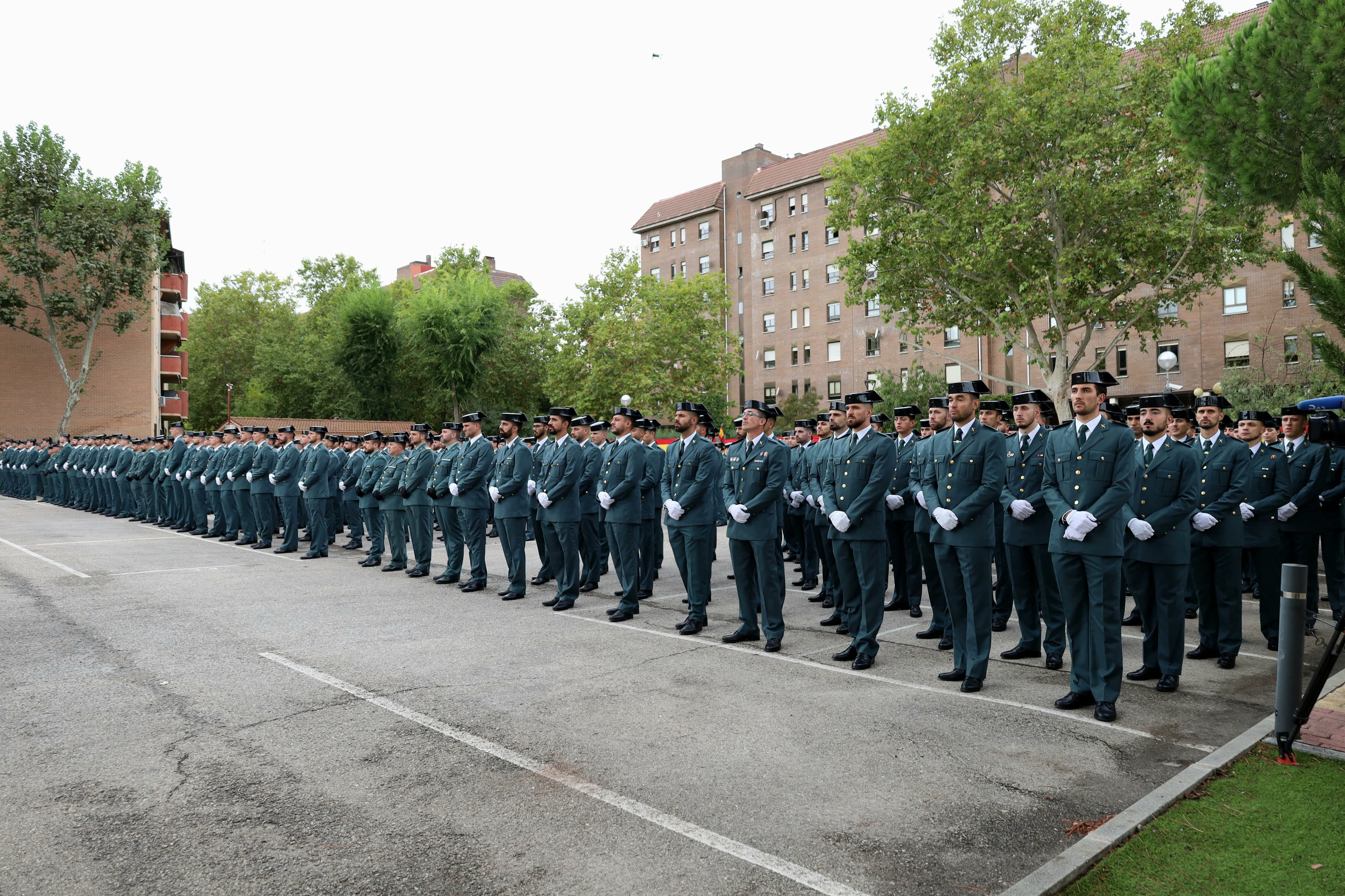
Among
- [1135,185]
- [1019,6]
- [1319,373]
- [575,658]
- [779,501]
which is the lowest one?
[575,658]

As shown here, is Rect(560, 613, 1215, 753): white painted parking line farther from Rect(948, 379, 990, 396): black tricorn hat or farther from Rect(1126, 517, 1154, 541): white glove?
Rect(948, 379, 990, 396): black tricorn hat

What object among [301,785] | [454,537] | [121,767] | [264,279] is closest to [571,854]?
[301,785]

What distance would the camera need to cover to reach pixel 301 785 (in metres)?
4.48

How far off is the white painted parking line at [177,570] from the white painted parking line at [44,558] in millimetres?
417

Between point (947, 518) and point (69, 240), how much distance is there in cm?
4252

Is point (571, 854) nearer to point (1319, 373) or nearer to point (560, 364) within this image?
point (1319, 373)

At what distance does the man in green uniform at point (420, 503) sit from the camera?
485 inches

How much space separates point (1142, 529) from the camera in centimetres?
642

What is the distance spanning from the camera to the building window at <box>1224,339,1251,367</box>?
39.4 m

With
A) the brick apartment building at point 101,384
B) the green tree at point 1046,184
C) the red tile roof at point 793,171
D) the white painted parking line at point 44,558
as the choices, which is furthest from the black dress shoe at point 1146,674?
the red tile roof at point 793,171

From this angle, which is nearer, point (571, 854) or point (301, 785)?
point (571, 854)

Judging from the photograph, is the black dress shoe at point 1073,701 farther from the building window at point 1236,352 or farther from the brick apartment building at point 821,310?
the building window at point 1236,352

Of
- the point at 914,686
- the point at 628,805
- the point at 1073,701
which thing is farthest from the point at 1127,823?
the point at 914,686

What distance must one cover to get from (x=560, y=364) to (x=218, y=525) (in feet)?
109
